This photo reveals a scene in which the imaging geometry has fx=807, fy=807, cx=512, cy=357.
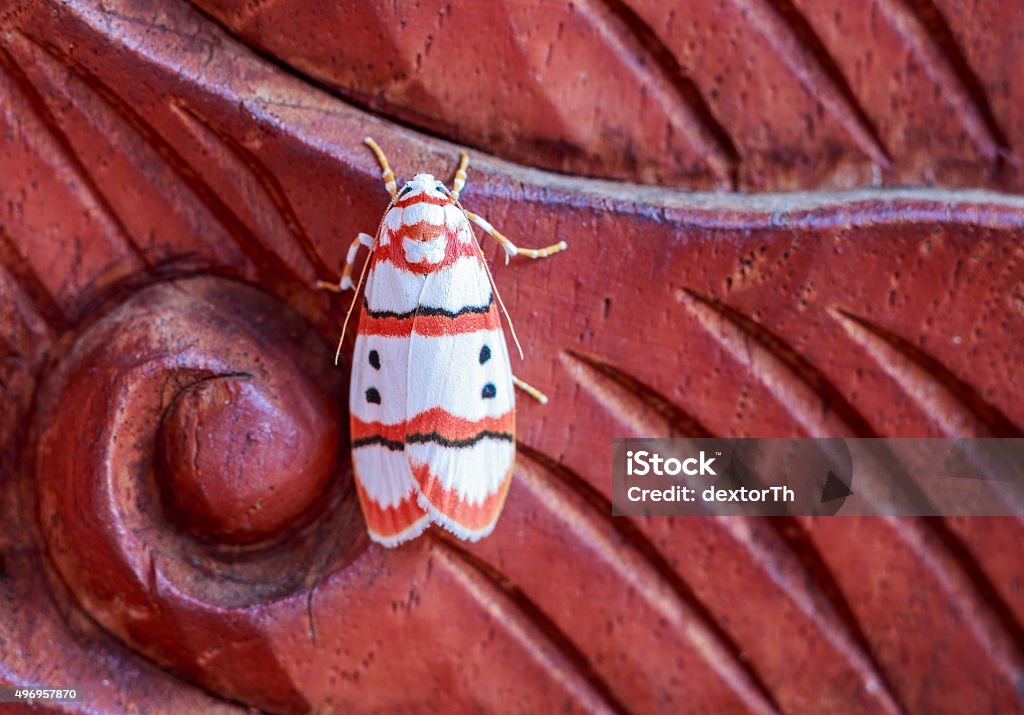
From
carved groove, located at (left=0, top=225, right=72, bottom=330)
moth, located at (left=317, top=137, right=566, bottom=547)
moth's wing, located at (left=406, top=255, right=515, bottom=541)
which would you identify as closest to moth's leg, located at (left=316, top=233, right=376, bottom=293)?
moth, located at (left=317, top=137, right=566, bottom=547)

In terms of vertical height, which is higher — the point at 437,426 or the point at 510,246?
the point at 510,246

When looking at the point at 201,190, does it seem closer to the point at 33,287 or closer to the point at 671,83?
the point at 33,287

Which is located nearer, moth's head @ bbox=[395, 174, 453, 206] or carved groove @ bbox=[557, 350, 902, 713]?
moth's head @ bbox=[395, 174, 453, 206]

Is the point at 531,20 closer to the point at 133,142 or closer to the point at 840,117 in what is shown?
the point at 840,117

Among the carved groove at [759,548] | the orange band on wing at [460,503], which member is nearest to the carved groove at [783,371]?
the carved groove at [759,548]

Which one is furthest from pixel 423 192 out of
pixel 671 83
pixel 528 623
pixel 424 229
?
pixel 528 623

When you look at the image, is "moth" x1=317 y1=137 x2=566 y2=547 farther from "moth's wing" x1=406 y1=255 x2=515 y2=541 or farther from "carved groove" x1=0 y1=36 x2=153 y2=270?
"carved groove" x1=0 y1=36 x2=153 y2=270
